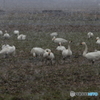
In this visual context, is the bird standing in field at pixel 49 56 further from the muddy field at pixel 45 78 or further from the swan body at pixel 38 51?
the swan body at pixel 38 51

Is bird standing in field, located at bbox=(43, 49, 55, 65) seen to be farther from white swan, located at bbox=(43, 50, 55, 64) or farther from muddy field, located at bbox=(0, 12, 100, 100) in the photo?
muddy field, located at bbox=(0, 12, 100, 100)

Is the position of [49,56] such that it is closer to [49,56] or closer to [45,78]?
[49,56]

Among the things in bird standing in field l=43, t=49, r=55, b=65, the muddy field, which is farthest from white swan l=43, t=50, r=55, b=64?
the muddy field

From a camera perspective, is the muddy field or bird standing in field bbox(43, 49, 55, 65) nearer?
the muddy field

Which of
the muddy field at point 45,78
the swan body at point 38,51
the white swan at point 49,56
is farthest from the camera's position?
the swan body at point 38,51

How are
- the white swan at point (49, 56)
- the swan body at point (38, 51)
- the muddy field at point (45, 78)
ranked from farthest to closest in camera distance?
1. the swan body at point (38, 51)
2. the white swan at point (49, 56)
3. the muddy field at point (45, 78)

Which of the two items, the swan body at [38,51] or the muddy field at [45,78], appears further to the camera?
the swan body at [38,51]

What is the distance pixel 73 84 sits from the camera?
10.4 meters

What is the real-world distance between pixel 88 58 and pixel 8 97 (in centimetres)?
578

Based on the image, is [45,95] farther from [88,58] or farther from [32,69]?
[88,58]

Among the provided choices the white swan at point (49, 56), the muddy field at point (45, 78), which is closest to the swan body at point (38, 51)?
the muddy field at point (45, 78)

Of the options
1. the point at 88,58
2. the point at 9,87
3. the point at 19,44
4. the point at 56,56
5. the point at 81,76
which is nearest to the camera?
the point at 9,87

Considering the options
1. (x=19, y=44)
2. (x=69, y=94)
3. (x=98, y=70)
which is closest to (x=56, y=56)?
(x=98, y=70)

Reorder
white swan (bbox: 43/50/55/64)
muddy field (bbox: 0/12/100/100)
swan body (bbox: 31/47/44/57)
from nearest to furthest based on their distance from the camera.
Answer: muddy field (bbox: 0/12/100/100)
white swan (bbox: 43/50/55/64)
swan body (bbox: 31/47/44/57)
